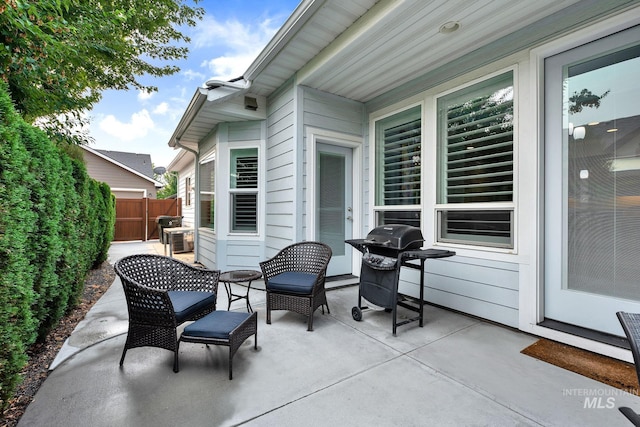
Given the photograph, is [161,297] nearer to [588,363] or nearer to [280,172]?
[280,172]

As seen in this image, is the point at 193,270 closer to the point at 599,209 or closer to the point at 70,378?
the point at 70,378

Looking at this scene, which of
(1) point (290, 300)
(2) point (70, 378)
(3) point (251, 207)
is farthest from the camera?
(3) point (251, 207)

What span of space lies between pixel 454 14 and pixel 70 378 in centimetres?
430

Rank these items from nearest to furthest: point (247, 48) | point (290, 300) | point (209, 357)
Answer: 1. point (209, 357)
2. point (290, 300)
3. point (247, 48)

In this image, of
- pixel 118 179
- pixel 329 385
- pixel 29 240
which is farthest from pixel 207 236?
pixel 118 179

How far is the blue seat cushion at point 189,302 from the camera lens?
89.7 inches

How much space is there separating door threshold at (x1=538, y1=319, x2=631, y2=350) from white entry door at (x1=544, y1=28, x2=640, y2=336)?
38 millimetres

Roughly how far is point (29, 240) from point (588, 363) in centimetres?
431

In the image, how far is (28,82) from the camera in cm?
249

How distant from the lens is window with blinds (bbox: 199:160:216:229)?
5.74 m

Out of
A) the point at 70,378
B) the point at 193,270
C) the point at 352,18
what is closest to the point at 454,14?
the point at 352,18

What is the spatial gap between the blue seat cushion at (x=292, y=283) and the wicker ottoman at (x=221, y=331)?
2.25 ft

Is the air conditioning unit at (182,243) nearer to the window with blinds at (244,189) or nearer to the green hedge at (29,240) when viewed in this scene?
the window with blinds at (244,189)

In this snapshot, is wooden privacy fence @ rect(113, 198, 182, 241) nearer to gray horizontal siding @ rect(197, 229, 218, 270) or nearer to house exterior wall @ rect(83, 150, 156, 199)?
house exterior wall @ rect(83, 150, 156, 199)
